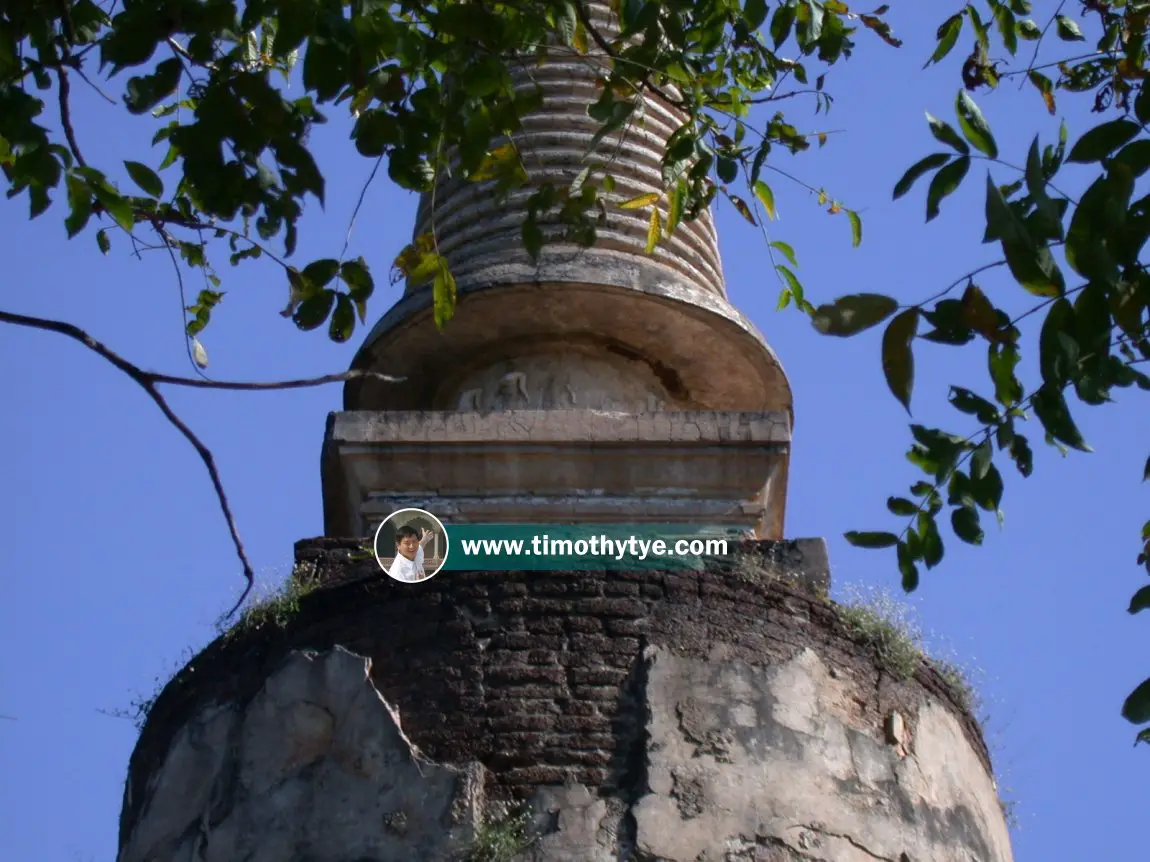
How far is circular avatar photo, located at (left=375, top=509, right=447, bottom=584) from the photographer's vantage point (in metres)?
6.46

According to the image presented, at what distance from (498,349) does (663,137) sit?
1523 millimetres

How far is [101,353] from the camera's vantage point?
4344 mm

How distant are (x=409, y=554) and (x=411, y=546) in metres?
0.05

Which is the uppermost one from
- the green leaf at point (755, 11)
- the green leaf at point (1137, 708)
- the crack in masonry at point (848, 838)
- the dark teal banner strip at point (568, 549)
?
the green leaf at point (755, 11)

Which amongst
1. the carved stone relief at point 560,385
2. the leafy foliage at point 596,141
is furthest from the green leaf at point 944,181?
the carved stone relief at point 560,385

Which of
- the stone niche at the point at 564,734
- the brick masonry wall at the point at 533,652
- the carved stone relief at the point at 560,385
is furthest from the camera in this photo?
the carved stone relief at the point at 560,385

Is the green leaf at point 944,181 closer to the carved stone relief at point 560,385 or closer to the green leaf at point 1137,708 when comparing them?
the green leaf at point 1137,708

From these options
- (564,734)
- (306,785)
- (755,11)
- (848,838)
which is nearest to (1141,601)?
(848,838)

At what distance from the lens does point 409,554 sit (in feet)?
21.6

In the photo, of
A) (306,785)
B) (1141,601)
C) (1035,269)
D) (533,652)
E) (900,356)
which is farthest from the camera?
(533,652)

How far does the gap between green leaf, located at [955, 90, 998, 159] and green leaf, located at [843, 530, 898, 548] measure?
3.64 ft

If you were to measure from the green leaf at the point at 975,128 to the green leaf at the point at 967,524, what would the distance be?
1081 mm

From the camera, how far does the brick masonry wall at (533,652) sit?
19.1 feet

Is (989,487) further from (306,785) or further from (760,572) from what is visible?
(306,785)
